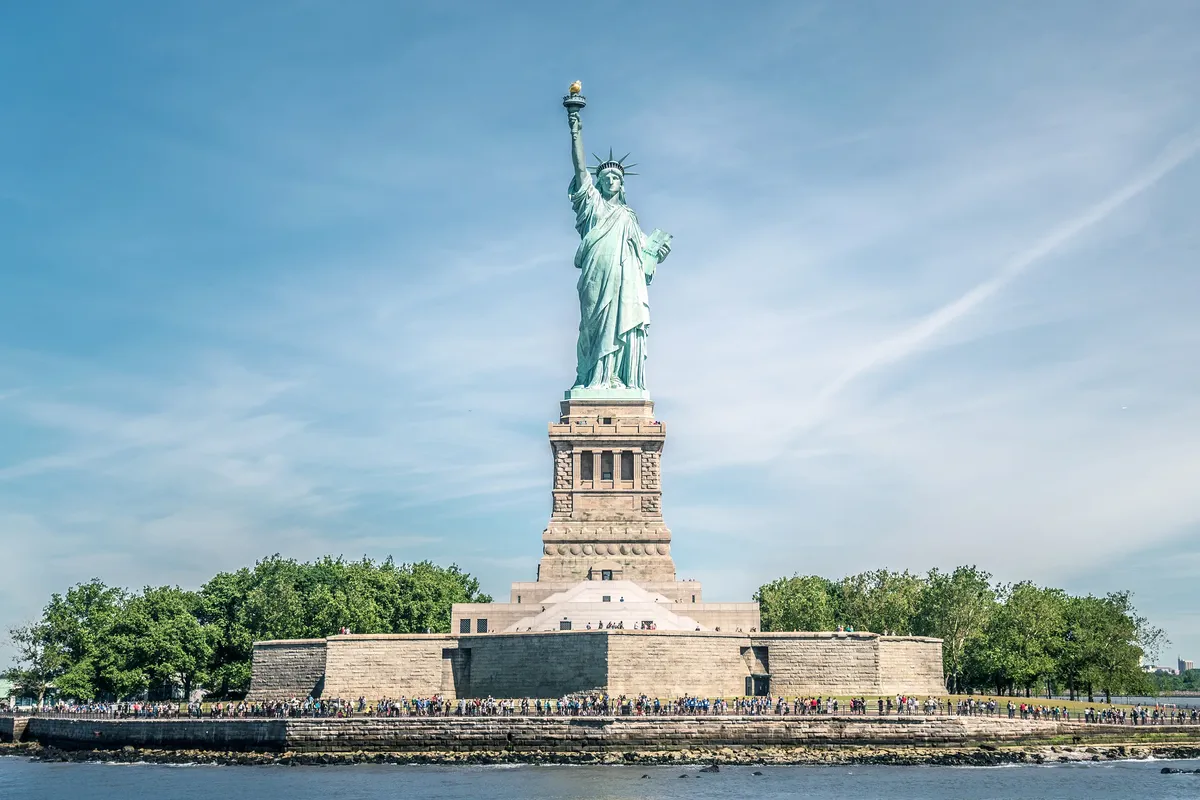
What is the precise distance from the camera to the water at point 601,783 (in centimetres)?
4162

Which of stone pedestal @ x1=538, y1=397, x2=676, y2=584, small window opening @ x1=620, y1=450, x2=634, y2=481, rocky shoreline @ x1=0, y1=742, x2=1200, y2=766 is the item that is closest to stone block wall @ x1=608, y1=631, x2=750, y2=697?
rocky shoreline @ x1=0, y1=742, x2=1200, y2=766

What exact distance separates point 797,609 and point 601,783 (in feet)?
115

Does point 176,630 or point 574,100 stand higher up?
point 574,100

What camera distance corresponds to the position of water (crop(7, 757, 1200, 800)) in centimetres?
4162

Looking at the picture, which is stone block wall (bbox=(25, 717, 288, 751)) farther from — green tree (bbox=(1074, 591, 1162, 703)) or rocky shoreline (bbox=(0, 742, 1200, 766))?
green tree (bbox=(1074, 591, 1162, 703))

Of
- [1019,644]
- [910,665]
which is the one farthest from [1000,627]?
[910,665]

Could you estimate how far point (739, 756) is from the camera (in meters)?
49.8

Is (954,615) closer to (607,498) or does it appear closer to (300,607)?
(607,498)

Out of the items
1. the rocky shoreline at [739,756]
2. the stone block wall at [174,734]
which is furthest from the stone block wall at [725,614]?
the stone block wall at [174,734]

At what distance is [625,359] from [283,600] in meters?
23.3

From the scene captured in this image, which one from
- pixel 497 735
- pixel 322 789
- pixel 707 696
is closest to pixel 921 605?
pixel 707 696

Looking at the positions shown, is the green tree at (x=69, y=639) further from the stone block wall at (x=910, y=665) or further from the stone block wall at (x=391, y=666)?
the stone block wall at (x=910, y=665)

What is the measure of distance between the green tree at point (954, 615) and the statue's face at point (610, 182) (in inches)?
1141

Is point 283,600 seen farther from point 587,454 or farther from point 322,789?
point 322,789
